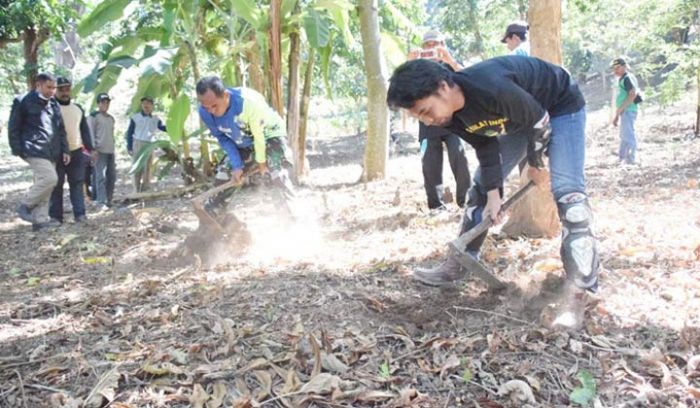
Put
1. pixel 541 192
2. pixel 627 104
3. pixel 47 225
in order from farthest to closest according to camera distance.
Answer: pixel 627 104 → pixel 47 225 → pixel 541 192

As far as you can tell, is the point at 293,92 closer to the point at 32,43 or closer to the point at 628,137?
the point at 32,43

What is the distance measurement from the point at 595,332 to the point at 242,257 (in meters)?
2.99

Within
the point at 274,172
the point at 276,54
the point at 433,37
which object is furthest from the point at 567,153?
the point at 276,54

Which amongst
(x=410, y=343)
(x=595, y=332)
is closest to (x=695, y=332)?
(x=595, y=332)

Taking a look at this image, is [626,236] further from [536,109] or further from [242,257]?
[242,257]

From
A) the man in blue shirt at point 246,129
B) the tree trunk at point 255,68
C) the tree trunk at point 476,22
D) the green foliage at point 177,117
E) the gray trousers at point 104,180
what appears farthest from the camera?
the tree trunk at point 476,22

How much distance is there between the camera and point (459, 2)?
63.9 ft

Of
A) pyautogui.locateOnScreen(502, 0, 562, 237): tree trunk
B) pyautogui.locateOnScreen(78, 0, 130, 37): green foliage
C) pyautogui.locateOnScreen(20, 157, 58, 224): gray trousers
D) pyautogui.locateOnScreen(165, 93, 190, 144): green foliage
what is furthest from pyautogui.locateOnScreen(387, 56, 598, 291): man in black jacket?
pyautogui.locateOnScreen(20, 157, 58, 224): gray trousers

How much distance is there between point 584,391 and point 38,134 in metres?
6.06

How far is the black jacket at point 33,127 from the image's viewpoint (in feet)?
20.2

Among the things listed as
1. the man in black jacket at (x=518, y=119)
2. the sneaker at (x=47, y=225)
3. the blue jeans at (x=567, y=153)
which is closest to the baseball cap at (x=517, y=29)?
the man in black jacket at (x=518, y=119)

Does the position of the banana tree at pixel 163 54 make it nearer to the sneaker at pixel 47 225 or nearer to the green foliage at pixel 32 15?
the sneaker at pixel 47 225

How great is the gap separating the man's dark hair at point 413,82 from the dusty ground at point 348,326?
116 centimetres

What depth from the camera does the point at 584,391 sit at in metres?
2.37
